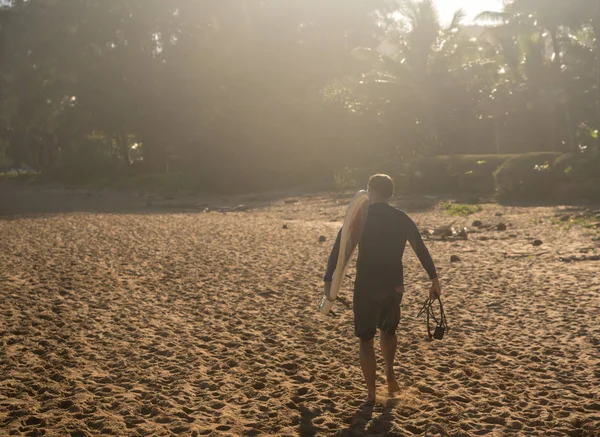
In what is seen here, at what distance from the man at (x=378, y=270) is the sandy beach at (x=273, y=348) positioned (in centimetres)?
56

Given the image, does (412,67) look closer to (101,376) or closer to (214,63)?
(214,63)

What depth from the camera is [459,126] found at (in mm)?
35875

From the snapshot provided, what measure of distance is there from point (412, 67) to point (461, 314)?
Result: 29782mm

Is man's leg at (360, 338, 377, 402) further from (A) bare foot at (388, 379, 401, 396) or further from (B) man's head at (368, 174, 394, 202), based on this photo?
(B) man's head at (368, 174, 394, 202)

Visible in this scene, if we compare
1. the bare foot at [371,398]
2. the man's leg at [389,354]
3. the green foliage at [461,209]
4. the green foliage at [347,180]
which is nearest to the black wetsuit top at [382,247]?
the man's leg at [389,354]

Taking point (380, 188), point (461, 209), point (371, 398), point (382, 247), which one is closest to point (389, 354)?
point (371, 398)

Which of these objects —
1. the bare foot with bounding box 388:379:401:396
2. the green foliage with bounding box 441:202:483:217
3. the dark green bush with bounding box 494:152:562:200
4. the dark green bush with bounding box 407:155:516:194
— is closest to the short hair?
the bare foot with bounding box 388:379:401:396

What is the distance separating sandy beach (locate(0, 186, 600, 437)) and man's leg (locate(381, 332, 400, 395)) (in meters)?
0.10

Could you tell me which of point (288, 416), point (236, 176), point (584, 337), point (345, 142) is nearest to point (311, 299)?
→ point (584, 337)

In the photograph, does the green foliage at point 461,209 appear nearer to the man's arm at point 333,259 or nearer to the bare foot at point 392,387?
the bare foot at point 392,387

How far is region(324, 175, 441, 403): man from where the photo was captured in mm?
4695

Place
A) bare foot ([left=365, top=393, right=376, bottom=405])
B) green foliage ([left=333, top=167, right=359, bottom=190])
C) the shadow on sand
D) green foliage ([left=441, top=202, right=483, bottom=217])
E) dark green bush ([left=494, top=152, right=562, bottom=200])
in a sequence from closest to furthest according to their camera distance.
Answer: the shadow on sand → bare foot ([left=365, top=393, right=376, bottom=405]) → green foliage ([left=441, top=202, right=483, bottom=217]) → dark green bush ([left=494, top=152, right=562, bottom=200]) → green foliage ([left=333, top=167, right=359, bottom=190])

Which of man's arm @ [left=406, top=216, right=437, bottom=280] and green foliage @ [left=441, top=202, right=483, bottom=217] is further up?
man's arm @ [left=406, top=216, right=437, bottom=280]

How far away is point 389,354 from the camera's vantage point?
194 inches
